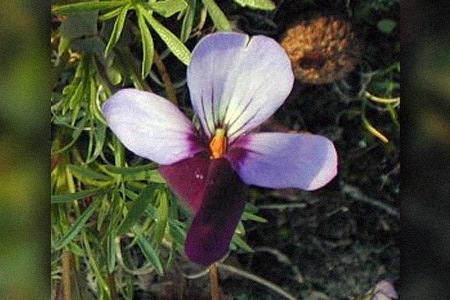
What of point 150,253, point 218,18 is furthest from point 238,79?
point 150,253

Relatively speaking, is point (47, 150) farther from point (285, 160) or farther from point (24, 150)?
point (285, 160)

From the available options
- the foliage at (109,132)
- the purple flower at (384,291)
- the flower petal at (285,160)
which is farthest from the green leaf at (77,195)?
the purple flower at (384,291)

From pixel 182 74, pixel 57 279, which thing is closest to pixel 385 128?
pixel 182 74

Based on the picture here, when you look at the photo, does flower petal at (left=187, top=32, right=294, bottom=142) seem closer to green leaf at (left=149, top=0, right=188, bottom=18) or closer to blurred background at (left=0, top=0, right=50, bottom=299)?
green leaf at (left=149, top=0, right=188, bottom=18)

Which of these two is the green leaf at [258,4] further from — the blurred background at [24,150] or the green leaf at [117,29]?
the blurred background at [24,150]

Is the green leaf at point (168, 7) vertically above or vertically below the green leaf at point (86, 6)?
below

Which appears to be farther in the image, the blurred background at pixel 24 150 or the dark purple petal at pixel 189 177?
the blurred background at pixel 24 150

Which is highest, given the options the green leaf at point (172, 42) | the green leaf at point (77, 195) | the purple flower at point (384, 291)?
the green leaf at point (172, 42)

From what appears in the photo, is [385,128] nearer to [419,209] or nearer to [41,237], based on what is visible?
[419,209]
